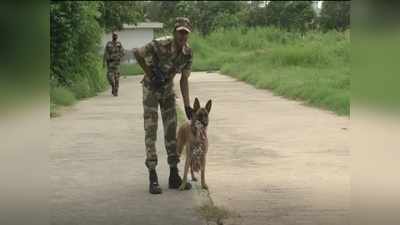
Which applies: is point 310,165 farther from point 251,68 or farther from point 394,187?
point 251,68

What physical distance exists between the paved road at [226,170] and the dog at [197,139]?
29 centimetres

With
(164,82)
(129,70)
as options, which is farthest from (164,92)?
(129,70)

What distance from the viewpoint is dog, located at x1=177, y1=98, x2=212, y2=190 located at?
5770 millimetres

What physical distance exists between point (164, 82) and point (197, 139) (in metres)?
0.59

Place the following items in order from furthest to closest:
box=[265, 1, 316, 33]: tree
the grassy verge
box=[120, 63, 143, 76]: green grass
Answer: box=[265, 1, 316, 33]: tree
box=[120, 63, 143, 76]: green grass
the grassy verge

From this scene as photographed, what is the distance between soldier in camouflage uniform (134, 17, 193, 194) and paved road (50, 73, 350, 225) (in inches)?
13.9

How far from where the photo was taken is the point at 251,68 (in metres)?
24.6

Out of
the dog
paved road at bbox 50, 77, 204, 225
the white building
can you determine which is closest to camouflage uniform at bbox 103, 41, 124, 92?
paved road at bbox 50, 77, 204, 225

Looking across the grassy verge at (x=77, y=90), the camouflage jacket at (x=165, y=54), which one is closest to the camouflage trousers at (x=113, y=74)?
the grassy verge at (x=77, y=90)

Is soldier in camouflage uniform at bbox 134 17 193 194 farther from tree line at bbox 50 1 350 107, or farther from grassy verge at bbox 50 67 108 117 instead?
grassy verge at bbox 50 67 108 117

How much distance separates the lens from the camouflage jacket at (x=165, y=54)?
569 centimetres

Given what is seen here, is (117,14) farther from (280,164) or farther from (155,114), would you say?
(155,114)

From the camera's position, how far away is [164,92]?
5891mm

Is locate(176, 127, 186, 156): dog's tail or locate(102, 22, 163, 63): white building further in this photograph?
locate(102, 22, 163, 63): white building
